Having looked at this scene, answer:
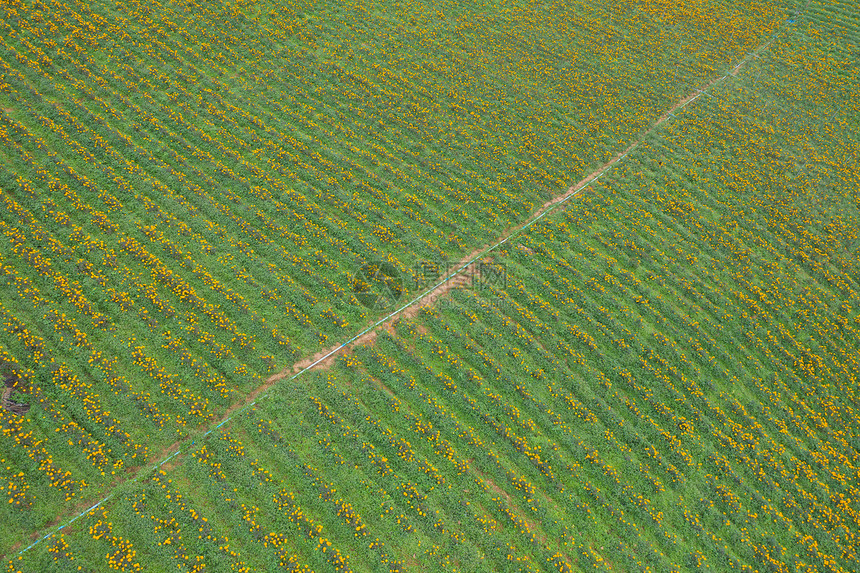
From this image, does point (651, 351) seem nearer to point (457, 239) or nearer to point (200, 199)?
point (457, 239)

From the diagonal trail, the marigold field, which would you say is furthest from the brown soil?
the marigold field

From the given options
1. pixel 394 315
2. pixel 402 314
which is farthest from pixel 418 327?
pixel 394 315

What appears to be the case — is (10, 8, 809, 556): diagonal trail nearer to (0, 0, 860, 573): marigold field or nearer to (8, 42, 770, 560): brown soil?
(8, 42, 770, 560): brown soil

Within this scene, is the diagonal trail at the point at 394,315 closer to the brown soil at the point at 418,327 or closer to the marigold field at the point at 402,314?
the brown soil at the point at 418,327

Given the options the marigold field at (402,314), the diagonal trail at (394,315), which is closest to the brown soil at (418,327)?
the diagonal trail at (394,315)

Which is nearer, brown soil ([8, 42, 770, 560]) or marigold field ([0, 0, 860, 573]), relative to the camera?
marigold field ([0, 0, 860, 573])

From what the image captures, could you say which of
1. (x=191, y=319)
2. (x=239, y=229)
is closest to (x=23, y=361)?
(x=191, y=319)

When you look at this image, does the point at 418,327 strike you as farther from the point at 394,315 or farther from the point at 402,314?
the point at 394,315

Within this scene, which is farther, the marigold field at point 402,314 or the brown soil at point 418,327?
the brown soil at point 418,327

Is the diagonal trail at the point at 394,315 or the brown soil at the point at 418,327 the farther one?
the brown soil at the point at 418,327
